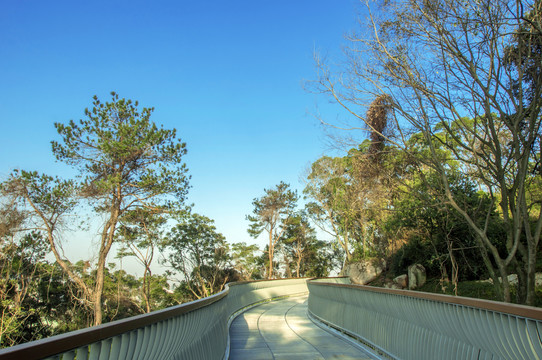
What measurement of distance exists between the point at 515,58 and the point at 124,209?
2230cm

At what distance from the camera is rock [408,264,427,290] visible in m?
15.2

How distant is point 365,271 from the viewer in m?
23.7

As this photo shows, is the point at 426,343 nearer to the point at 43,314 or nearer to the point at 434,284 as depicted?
the point at 434,284

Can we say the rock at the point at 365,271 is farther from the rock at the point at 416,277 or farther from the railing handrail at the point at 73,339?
the railing handrail at the point at 73,339

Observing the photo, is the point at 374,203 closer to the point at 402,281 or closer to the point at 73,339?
the point at 402,281

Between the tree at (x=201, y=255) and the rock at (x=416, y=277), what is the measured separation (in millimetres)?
32238

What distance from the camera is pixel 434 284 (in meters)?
14.5

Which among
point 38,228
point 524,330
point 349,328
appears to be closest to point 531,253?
point 349,328

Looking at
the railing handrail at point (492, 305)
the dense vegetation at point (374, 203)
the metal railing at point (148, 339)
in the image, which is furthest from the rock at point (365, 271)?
the railing handrail at point (492, 305)

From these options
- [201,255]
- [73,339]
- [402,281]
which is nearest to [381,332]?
[73,339]

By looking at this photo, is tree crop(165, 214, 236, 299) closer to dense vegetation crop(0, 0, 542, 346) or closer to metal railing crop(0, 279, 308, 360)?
dense vegetation crop(0, 0, 542, 346)

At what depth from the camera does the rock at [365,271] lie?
23094 mm

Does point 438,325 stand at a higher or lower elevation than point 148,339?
lower

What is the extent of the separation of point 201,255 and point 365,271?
27653mm
